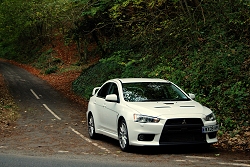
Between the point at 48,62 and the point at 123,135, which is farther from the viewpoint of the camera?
the point at 48,62

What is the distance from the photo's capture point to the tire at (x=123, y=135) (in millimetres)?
10070

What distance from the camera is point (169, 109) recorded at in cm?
980

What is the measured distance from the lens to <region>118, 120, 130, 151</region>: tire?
396 inches

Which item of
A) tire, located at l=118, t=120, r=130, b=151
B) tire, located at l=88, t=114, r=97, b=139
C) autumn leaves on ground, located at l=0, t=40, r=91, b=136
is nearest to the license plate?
tire, located at l=118, t=120, r=130, b=151

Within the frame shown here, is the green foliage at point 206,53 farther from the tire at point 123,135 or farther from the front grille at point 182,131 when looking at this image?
the tire at point 123,135

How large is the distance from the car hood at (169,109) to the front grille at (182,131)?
0.39 ft

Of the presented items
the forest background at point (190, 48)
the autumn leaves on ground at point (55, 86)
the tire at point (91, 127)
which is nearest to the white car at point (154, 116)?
the tire at point (91, 127)

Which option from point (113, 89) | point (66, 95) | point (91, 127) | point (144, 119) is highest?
point (113, 89)

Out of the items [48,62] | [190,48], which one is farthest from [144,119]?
[48,62]

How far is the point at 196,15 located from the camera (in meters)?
20.2

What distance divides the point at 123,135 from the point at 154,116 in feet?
3.68

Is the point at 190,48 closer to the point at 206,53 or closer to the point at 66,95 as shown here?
the point at 206,53

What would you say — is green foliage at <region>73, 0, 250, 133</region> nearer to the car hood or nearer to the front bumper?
the car hood

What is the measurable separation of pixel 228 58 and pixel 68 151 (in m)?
7.23
